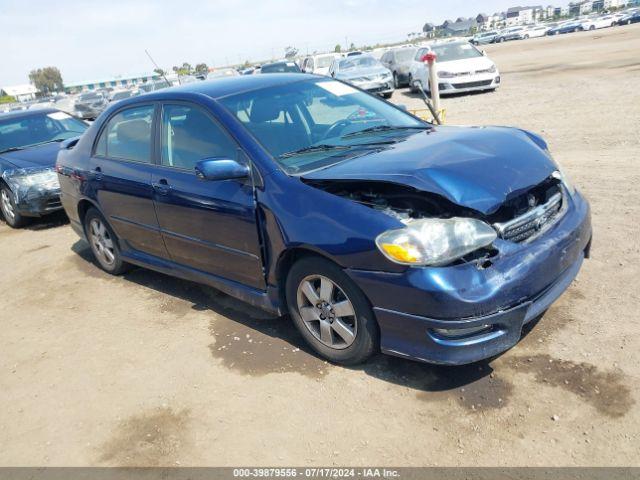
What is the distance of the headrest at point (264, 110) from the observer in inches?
153

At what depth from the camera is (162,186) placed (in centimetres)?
423

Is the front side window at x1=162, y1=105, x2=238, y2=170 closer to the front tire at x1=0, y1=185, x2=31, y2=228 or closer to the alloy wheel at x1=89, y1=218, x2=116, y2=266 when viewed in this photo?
the alloy wheel at x1=89, y1=218, x2=116, y2=266

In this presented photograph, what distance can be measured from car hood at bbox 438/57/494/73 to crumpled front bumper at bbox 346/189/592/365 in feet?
43.9

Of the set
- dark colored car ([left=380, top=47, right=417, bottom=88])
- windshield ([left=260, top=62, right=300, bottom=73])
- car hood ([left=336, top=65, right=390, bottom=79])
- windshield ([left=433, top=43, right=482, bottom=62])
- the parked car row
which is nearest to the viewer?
windshield ([left=433, top=43, right=482, bottom=62])

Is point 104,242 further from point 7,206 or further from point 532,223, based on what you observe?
point 532,223

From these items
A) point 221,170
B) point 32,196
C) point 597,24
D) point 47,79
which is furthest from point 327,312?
point 47,79

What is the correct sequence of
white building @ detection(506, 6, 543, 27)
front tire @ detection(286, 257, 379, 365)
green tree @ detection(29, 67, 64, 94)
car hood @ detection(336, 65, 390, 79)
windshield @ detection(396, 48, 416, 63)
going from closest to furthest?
front tire @ detection(286, 257, 379, 365), car hood @ detection(336, 65, 390, 79), windshield @ detection(396, 48, 416, 63), green tree @ detection(29, 67, 64, 94), white building @ detection(506, 6, 543, 27)

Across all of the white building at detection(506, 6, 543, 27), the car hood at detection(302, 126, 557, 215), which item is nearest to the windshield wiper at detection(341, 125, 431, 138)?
the car hood at detection(302, 126, 557, 215)

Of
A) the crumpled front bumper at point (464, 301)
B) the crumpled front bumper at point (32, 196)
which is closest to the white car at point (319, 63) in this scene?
the crumpled front bumper at point (32, 196)

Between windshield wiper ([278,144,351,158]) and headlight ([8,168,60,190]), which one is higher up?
windshield wiper ([278,144,351,158])

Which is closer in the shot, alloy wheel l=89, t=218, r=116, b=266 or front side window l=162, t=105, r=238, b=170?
front side window l=162, t=105, r=238, b=170

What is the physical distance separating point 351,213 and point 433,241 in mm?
487

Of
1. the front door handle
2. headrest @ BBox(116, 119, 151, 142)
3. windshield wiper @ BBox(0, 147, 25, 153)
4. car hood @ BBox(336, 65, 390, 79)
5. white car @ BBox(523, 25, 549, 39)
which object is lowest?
white car @ BBox(523, 25, 549, 39)

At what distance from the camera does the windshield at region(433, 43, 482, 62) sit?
640 inches
